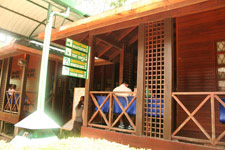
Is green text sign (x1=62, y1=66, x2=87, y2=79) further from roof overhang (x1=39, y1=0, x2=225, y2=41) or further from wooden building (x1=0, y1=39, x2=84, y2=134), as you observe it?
wooden building (x1=0, y1=39, x2=84, y2=134)

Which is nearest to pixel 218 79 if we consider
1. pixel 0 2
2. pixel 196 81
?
pixel 196 81

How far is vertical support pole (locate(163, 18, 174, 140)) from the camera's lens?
15.4 feet

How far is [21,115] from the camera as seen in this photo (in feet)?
33.8

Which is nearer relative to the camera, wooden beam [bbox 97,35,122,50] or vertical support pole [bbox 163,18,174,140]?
Result: vertical support pole [bbox 163,18,174,140]

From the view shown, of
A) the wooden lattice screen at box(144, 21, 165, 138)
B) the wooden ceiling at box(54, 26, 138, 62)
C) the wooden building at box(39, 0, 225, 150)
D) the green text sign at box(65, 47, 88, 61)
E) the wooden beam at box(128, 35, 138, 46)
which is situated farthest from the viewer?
the wooden beam at box(128, 35, 138, 46)

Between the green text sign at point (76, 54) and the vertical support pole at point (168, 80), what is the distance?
9.26 ft

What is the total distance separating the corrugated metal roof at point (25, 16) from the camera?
8.03 m

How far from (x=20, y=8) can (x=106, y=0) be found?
3925 millimetres

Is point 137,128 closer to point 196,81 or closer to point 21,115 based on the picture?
point 196,81

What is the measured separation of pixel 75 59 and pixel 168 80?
3.00 meters

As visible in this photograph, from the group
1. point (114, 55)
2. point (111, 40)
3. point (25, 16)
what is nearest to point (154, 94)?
point (111, 40)

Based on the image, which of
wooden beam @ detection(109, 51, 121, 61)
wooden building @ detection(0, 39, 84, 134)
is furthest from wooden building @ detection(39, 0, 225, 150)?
wooden building @ detection(0, 39, 84, 134)

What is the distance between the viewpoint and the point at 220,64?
6340 mm

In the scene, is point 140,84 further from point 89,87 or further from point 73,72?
point 73,72
